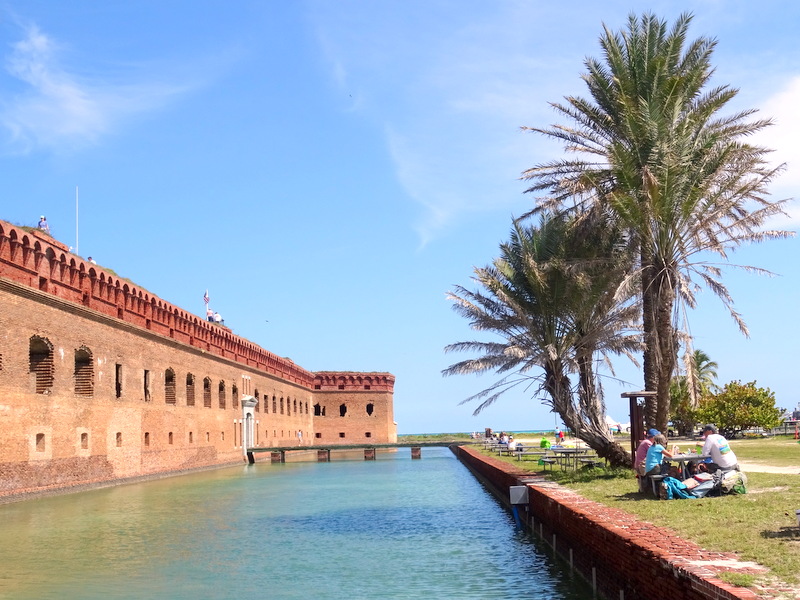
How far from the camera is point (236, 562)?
10.7 meters

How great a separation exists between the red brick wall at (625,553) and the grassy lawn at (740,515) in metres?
0.23

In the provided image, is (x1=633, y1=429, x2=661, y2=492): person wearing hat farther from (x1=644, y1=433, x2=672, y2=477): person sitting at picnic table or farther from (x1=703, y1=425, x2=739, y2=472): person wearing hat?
(x1=703, y1=425, x2=739, y2=472): person wearing hat

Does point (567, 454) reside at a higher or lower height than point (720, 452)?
lower

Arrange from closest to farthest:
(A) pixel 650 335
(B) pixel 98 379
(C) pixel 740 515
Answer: (C) pixel 740 515
(A) pixel 650 335
(B) pixel 98 379

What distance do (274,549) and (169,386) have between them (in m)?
18.7

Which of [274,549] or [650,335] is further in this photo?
[650,335]

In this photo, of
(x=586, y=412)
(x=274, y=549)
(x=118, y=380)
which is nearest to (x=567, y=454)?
(x=586, y=412)

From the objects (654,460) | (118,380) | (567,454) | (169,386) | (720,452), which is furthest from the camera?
(169,386)

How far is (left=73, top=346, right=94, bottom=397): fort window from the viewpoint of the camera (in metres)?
21.9

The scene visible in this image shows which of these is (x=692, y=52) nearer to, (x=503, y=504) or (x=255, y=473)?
(x=503, y=504)

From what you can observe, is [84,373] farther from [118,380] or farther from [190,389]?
[190,389]

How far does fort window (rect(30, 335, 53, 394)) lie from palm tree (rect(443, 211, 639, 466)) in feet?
32.0

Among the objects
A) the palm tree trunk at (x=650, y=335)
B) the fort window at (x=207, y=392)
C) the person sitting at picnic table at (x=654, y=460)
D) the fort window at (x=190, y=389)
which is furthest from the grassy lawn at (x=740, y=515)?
the fort window at (x=207, y=392)

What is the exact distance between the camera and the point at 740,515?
27.1 ft
